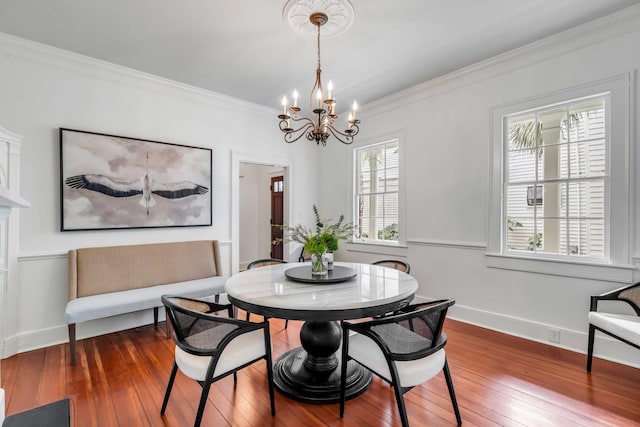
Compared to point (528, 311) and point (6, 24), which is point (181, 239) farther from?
point (528, 311)

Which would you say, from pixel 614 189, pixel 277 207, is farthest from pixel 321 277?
pixel 277 207

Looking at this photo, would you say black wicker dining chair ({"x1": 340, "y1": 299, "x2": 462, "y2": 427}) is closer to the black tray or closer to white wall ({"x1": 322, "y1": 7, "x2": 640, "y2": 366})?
the black tray

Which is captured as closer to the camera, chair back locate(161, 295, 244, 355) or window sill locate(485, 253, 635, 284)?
chair back locate(161, 295, 244, 355)

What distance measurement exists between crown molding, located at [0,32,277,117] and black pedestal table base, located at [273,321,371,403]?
3162 mm

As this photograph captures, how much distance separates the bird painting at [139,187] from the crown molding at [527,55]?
9.29 ft

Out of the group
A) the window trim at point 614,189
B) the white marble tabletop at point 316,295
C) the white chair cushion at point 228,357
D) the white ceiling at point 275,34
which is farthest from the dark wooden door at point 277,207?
the window trim at point 614,189

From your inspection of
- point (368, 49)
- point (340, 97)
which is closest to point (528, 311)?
point (368, 49)

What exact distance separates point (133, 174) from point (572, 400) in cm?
430

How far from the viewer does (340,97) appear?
4.27m

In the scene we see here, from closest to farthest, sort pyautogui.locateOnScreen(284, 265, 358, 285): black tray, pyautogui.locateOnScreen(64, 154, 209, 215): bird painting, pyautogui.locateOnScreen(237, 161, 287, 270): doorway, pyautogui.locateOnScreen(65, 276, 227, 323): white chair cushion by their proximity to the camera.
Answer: pyautogui.locateOnScreen(284, 265, 358, 285): black tray → pyautogui.locateOnScreen(65, 276, 227, 323): white chair cushion → pyautogui.locateOnScreen(64, 154, 209, 215): bird painting → pyautogui.locateOnScreen(237, 161, 287, 270): doorway

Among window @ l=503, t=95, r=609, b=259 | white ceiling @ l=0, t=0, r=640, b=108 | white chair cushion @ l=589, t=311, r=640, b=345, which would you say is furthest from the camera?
window @ l=503, t=95, r=609, b=259

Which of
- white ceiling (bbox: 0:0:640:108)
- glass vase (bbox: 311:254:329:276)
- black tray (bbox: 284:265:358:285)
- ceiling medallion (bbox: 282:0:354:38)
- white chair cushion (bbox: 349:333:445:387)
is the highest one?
white ceiling (bbox: 0:0:640:108)

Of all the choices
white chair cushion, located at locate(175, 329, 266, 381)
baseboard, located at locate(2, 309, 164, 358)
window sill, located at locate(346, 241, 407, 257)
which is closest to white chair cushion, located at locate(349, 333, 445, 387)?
white chair cushion, located at locate(175, 329, 266, 381)

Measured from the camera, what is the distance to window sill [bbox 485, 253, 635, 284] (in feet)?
8.41
